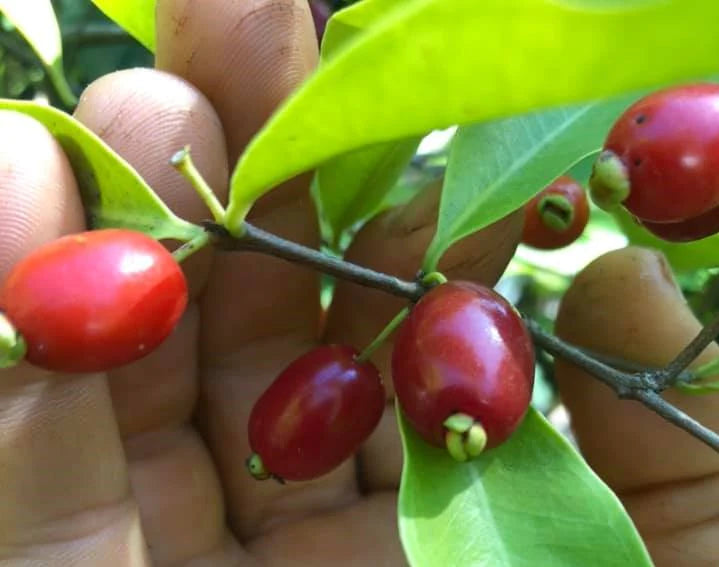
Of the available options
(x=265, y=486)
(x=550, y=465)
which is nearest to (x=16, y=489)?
(x=265, y=486)

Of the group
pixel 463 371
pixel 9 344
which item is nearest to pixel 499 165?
pixel 463 371

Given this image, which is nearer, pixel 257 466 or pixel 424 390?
pixel 424 390

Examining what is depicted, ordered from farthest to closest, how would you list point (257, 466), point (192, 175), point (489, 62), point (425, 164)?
point (425, 164), point (257, 466), point (192, 175), point (489, 62)

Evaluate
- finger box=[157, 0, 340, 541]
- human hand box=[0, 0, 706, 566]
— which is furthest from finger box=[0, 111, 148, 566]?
finger box=[157, 0, 340, 541]

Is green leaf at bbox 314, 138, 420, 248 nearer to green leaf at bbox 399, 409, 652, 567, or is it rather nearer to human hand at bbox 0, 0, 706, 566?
human hand at bbox 0, 0, 706, 566

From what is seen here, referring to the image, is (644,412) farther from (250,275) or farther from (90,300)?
(90,300)

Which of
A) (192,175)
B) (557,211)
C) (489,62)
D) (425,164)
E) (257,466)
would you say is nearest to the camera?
(489,62)
